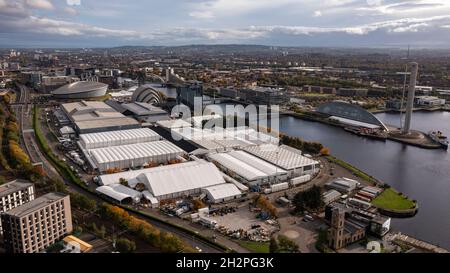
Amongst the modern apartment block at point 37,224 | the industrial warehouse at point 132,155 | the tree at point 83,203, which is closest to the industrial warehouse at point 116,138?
the industrial warehouse at point 132,155

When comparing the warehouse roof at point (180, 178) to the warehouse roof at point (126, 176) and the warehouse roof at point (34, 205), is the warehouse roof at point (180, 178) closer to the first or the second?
the warehouse roof at point (126, 176)

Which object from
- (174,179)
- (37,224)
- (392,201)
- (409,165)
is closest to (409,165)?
(409,165)

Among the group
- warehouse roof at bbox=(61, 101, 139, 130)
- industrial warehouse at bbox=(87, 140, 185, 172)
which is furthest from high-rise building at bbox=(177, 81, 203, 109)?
industrial warehouse at bbox=(87, 140, 185, 172)

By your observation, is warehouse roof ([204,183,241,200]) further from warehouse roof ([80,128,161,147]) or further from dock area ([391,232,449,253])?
warehouse roof ([80,128,161,147])

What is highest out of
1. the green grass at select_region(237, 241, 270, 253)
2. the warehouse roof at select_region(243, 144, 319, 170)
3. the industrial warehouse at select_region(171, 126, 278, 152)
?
the industrial warehouse at select_region(171, 126, 278, 152)
